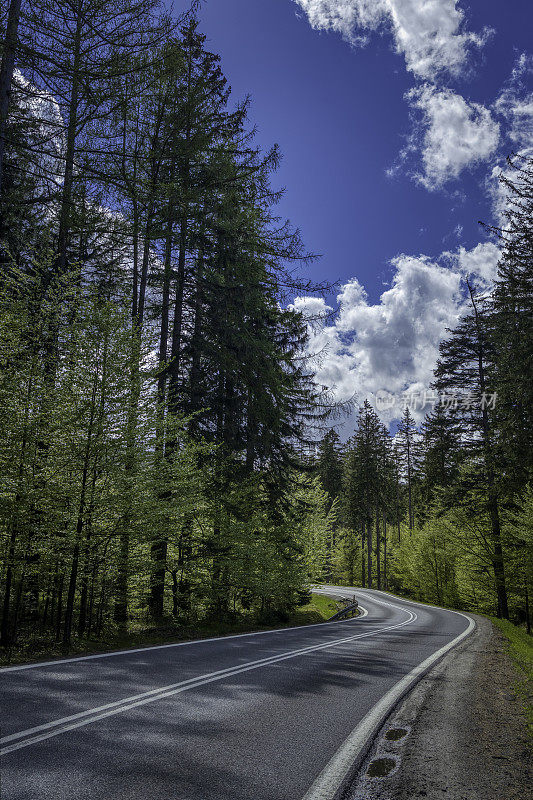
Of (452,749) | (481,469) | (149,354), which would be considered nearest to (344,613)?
(481,469)

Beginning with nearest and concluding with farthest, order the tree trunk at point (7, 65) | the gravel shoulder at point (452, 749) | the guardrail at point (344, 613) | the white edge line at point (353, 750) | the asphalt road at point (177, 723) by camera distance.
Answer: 1. the asphalt road at point (177, 723)
2. the white edge line at point (353, 750)
3. the gravel shoulder at point (452, 749)
4. the tree trunk at point (7, 65)
5. the guardrail at point (344, 613)

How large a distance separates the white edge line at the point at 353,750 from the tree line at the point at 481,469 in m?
12.2

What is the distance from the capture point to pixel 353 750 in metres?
4.08

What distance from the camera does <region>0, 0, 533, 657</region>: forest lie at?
30.7 feet

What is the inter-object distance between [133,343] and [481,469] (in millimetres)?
21454

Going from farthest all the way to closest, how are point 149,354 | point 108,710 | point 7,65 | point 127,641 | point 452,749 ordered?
point 149,354 < point 127,641 < point 7,65 < point 108,710 < point 452,749

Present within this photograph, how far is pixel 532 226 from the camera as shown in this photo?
16734 millimetres

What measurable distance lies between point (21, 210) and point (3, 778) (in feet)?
54.3

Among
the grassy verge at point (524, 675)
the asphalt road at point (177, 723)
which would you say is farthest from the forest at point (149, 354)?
the grassy verge at point (524, 675)

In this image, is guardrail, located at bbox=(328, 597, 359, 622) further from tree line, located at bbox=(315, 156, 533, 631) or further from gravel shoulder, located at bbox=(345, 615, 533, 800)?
gravel shoulder, located at bbox=(345, 615, 533, 800)

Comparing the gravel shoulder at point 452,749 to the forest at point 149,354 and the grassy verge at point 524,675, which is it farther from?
the forest at point 149,354

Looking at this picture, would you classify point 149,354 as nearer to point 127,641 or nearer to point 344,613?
point 127,641

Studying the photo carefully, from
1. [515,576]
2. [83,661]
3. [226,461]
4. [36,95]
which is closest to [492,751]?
[83,661]

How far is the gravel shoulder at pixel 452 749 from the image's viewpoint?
11.4 ft
